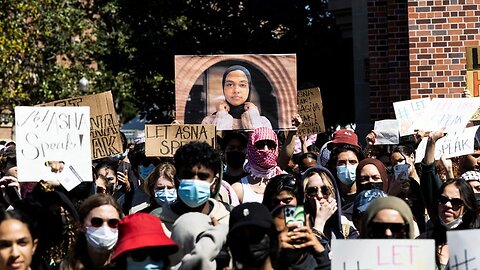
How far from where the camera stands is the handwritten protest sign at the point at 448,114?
10.7 m

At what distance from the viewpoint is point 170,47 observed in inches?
1282

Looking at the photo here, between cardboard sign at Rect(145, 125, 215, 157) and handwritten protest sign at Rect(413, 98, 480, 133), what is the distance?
1721 millimetres

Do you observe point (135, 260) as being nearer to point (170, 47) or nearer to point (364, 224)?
point (364, 224)

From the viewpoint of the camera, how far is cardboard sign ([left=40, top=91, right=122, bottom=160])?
11508 millimetres

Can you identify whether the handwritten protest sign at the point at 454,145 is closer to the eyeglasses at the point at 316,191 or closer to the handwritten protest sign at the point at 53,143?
the eyeglasses at the point at 316,191

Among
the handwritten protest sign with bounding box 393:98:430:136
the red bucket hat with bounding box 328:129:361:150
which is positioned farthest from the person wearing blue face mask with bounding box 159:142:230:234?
the red bucket hat with bounding box 328:129:361:150

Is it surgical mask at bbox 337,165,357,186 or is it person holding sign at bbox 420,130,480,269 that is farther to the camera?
surgical mask at bbox 337,165,357,186

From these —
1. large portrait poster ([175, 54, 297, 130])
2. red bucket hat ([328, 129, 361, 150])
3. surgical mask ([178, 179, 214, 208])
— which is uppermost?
large portrait poster ([175, 54, 297, 130])

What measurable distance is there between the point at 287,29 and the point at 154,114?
Result: 5.34 metres

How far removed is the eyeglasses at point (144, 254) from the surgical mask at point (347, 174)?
3.54m

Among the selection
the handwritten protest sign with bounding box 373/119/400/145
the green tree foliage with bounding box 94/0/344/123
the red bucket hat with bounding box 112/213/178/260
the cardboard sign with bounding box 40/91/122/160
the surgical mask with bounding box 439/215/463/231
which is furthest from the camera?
the green tree foliage with bounding box 94/0/344/123

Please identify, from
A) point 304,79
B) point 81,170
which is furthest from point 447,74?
point 304,79

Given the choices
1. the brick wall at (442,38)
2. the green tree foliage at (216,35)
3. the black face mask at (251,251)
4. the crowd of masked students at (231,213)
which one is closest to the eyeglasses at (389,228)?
the crowd of masked students at (231,213)

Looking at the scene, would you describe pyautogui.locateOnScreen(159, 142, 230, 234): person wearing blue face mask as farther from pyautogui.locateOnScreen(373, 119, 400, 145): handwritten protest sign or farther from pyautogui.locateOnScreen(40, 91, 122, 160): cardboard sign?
pyautogui.locateOnScreen(373, 119, 400, 145): handwritten protest sign
